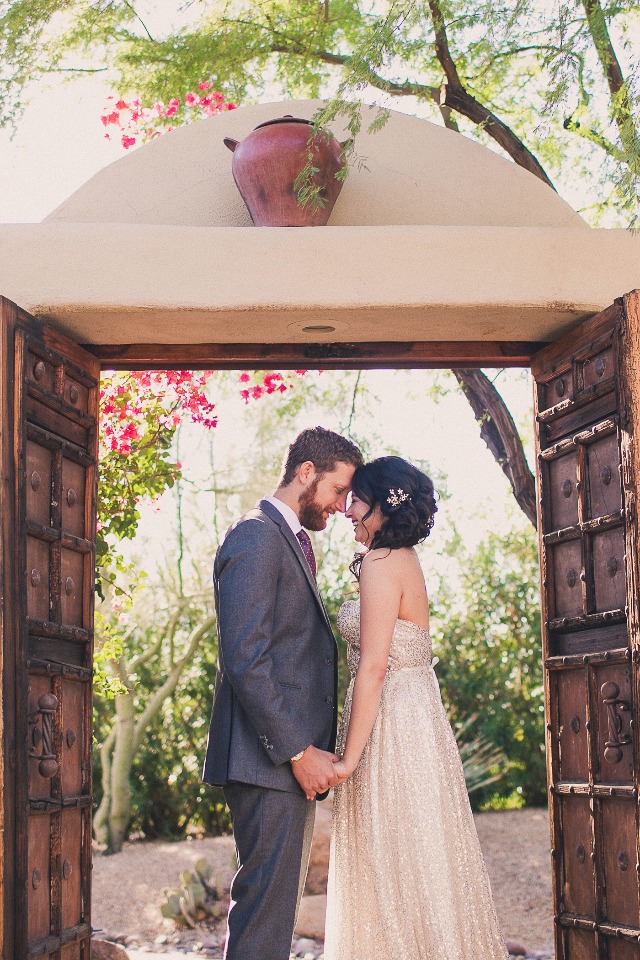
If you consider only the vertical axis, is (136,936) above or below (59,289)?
below

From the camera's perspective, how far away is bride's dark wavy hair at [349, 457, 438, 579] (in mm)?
3754

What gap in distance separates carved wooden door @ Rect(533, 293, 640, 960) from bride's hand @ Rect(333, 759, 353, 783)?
0.78m

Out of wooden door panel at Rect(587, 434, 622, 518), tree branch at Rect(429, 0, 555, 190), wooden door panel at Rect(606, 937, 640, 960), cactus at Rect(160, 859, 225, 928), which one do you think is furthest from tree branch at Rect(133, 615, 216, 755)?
wooden door panel at Rect(606, 937, 640, 960)

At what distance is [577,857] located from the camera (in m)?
3.72

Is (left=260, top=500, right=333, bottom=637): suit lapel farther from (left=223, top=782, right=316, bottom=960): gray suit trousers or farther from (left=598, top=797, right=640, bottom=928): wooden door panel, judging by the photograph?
(left=598, top=797, right=640, bottom=928): wooden door panel

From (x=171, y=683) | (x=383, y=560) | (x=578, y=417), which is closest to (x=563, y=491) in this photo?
(x=578, y=417)

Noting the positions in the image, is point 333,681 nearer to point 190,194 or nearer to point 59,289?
point 59,289

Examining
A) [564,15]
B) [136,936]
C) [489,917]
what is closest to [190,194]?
[564,15]

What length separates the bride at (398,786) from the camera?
352cm

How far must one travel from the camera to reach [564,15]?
12.1 ft

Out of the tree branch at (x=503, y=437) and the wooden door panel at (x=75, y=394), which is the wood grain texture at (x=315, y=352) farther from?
the tree branch at (x=503, y=437)

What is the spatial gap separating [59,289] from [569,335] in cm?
175

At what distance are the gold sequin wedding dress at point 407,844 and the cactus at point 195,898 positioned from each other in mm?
3257

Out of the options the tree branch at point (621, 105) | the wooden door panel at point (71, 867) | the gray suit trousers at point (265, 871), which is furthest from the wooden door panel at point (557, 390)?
the wooden door panel at point (71, 867)
